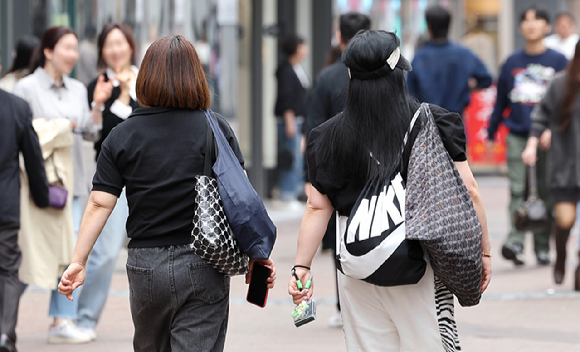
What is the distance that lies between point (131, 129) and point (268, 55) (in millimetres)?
10885

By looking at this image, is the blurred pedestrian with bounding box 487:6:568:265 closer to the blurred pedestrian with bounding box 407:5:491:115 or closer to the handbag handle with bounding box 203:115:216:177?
the blurred pedestrian with bounding box 407:5:491:115

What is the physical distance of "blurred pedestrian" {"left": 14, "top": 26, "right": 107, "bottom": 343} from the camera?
568 cm

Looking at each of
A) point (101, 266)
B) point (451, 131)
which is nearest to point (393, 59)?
point (451, 131)

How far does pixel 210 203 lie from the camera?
346 cm

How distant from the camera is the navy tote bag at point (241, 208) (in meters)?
3.46

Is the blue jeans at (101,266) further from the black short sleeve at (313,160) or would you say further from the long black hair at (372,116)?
the long black hair at (372,116)

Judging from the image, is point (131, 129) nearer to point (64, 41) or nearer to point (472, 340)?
point (64, 41)

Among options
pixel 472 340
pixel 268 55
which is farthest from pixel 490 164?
pixel 472 340

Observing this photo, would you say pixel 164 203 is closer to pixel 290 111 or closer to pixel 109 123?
pixel 109 123

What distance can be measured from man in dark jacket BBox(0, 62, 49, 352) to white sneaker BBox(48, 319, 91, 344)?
0.61m

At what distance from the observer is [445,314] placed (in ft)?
11.4

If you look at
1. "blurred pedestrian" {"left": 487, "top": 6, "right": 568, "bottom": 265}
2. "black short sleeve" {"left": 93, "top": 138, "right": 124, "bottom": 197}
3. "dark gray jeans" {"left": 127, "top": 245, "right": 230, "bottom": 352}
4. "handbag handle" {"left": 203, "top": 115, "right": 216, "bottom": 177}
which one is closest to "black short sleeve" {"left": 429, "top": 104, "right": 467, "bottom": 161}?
"handbag handle" {"left": 203, "top": 115, "right": 216, "bottom": 177}

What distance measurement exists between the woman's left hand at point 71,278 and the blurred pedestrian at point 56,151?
2.14 meters

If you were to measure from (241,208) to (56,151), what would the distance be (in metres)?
2.62
